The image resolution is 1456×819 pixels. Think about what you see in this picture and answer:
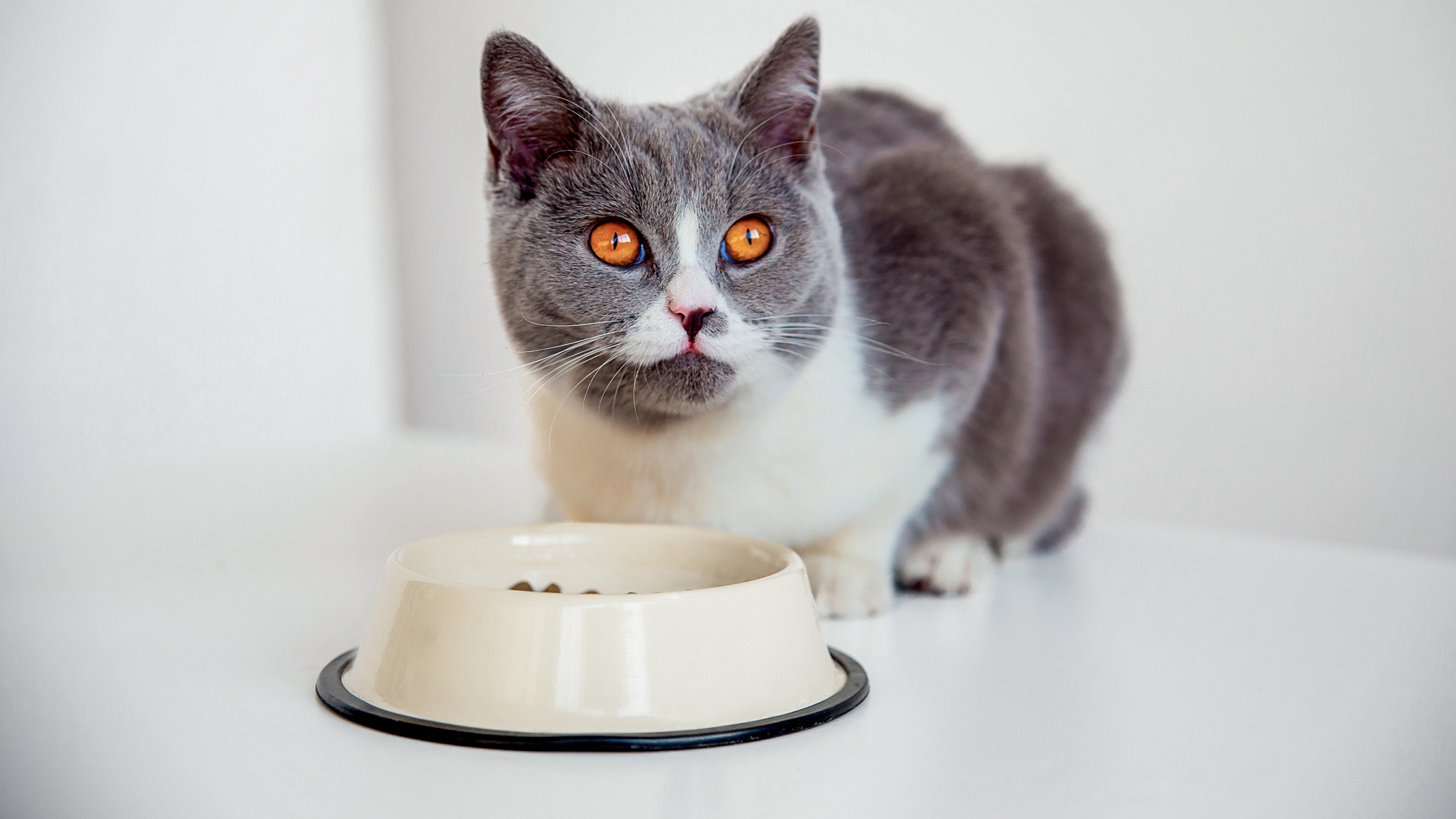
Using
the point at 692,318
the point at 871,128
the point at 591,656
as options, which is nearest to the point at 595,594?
the point at 591,656

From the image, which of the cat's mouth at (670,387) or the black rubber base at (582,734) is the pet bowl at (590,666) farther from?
the cat's mouth at (670,387)

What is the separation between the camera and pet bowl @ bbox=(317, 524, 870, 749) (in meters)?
0.71

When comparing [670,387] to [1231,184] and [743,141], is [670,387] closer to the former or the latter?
[743,141]

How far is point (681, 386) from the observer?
3.16 ft

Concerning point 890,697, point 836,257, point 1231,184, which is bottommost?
point 890,697

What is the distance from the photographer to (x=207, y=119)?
202 cm

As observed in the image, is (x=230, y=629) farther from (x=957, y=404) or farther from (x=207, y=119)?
(x=207, y=119)

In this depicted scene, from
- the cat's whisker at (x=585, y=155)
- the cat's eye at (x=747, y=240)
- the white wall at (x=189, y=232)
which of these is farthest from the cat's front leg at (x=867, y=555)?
the white wall at (x=189, y=232)

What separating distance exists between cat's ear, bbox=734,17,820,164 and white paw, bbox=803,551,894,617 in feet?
1.27

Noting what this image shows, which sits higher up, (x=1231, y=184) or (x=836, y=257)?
(x=1231, y=184)

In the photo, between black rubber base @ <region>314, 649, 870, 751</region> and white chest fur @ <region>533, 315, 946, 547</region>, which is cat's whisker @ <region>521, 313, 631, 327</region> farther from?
black rubber base @ <region>314, 649, 870, 751</region>

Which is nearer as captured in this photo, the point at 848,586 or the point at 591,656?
the point at 591,656

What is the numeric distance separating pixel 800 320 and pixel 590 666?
16.4 inches

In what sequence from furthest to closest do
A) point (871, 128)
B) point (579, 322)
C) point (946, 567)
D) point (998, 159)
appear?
point (998, 159) < point (871, 128) < point (946, 567) < point (579, 322)
